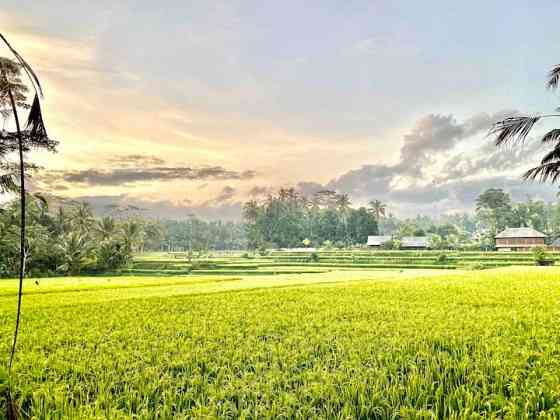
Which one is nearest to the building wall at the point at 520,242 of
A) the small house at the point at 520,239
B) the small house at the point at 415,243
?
the small house at the point at 520,239

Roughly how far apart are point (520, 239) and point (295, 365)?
193 feet

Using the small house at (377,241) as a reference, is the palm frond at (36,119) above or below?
above

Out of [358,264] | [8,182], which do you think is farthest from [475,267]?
[8,182]

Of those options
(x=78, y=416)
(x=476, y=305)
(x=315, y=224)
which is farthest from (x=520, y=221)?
(x=78, y=416)

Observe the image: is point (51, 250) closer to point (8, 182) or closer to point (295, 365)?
point (8, 182)

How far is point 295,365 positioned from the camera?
464 centimetres

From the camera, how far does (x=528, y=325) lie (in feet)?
23.1

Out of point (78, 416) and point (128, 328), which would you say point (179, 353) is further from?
point (128, 328)

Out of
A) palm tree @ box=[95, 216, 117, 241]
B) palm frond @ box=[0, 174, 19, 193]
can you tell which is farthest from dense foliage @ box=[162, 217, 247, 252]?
palm frond @ box=[0, 174, 19, 193]

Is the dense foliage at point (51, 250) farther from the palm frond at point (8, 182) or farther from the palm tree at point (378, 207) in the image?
the palm tree at point (378, 207)

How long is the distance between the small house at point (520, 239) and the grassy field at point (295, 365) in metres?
51.7

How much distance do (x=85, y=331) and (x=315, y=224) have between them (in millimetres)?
71591

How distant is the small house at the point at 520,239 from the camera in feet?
172

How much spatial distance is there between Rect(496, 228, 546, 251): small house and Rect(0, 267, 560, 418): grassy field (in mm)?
51684
